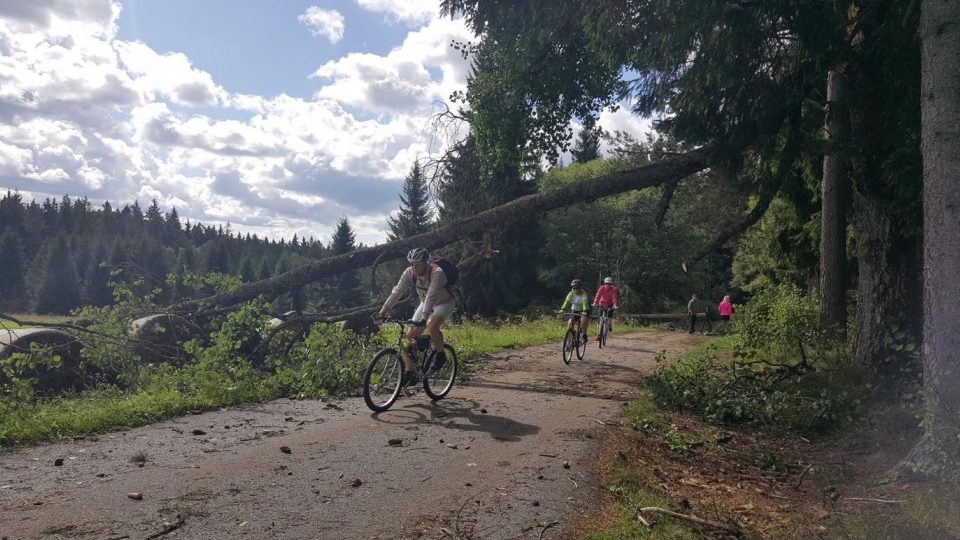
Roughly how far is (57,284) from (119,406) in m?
92.2

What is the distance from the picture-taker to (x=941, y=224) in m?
5.18

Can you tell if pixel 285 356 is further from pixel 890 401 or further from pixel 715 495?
pixel 890 401

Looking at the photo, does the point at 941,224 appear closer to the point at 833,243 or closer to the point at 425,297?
the point at 425,297

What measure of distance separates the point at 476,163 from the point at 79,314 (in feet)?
29.1

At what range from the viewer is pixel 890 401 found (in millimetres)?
8297

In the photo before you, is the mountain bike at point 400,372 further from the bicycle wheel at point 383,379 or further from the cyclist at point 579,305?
the cyclist at point 579,305

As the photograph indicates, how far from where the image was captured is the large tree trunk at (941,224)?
16.6ft

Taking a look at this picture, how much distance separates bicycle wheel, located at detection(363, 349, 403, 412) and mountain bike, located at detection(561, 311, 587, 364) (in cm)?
600

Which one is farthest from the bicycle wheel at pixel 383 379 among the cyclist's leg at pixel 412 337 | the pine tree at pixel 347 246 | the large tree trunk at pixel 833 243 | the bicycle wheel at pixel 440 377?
the pine tree at pixel 347 246

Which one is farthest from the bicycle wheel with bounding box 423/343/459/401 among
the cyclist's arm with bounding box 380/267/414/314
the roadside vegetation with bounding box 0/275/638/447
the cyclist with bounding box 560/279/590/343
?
the cyclist with bounding box 560/279/590/343

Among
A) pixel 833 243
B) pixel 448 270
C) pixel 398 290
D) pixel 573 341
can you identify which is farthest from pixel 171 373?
pixel 833 243

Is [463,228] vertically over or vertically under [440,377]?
over

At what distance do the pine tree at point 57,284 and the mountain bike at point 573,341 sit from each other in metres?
81.9

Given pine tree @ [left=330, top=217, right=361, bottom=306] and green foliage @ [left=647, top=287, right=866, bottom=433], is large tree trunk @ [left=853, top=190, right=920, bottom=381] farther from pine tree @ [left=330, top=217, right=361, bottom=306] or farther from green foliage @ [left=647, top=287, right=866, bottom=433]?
pine tree @ [left=330, top=217, right=361, bottom=306]
